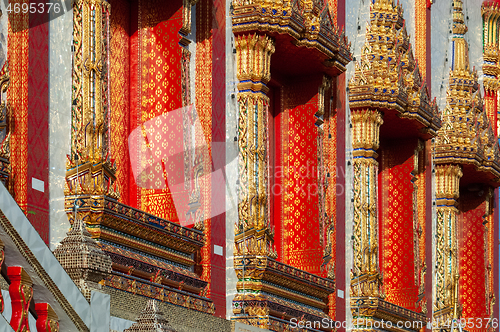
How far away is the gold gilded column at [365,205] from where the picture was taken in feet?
67.5

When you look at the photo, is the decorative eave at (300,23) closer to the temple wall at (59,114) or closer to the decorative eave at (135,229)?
the decorative eave at (135,229)

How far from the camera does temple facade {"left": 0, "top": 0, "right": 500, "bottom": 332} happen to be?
1181 cm

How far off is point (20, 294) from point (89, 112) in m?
4.32

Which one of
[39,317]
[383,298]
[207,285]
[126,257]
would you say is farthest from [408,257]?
[39,317]

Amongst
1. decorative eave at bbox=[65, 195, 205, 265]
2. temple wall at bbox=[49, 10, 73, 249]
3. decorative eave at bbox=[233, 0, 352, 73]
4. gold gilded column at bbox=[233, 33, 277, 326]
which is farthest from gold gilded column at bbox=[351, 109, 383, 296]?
temple wall at bbox=[49, 10, 73, 249]

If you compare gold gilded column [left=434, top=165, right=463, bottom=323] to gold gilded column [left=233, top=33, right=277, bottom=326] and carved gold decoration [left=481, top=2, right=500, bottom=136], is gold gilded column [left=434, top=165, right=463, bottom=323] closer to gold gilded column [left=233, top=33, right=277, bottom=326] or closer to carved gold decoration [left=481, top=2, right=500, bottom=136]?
carved gold decoration [left=481, top=2, right=500, bottom=136]

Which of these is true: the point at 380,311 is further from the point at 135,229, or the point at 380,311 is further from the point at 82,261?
the point at 82,261

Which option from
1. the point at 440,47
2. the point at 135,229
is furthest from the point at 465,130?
the point at 135,229

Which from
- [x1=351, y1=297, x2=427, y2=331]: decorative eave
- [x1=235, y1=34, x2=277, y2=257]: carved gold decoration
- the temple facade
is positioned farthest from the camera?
[x1=351, y1=297, x2=427, y2=331]: decorative eave

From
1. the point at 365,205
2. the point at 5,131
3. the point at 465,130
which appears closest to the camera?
the point at 5,131

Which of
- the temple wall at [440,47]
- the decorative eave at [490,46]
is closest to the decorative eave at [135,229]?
the temple wall at [440,47]

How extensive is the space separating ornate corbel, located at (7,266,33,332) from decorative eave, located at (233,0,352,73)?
27.2ft

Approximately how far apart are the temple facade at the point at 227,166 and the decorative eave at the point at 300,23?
0.11 ft

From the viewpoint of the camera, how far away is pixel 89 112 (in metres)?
12.6
